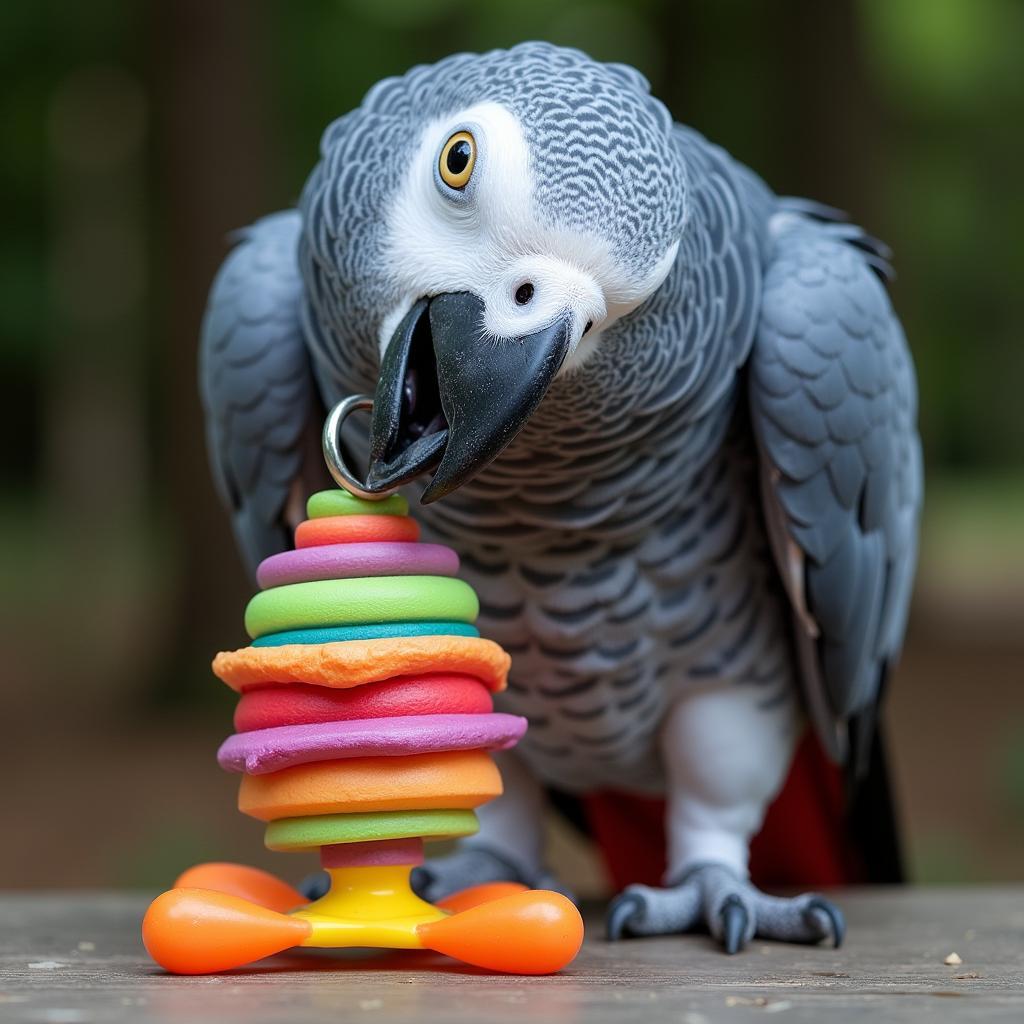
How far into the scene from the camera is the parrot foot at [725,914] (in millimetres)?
1864

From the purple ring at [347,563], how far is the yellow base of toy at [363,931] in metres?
0.34

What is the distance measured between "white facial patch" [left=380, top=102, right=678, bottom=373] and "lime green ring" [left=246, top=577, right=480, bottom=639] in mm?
303

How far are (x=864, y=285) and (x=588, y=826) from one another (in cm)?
139

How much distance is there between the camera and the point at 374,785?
1441mm

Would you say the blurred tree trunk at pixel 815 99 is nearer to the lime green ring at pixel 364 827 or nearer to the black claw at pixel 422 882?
the black claw at pixel 422 882

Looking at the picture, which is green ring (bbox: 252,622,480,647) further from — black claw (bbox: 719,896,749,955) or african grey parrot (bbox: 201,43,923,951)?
black claw (bbox: 719,896,749,955)

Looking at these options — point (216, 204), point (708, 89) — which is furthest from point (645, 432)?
point (708, 89)

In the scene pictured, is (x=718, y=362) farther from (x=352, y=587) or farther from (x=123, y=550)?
(x=123, y=550)

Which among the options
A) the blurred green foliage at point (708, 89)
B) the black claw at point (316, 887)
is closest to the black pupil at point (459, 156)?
the black claw at point (316, 887)

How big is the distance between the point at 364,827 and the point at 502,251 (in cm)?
66

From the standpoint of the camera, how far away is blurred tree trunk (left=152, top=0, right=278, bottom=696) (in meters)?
6.01

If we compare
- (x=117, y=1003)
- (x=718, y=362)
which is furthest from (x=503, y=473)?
(x=117, y=1003)

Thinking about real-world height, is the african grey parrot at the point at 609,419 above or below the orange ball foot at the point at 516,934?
above

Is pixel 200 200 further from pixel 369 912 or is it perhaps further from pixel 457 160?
pixel 369 912
